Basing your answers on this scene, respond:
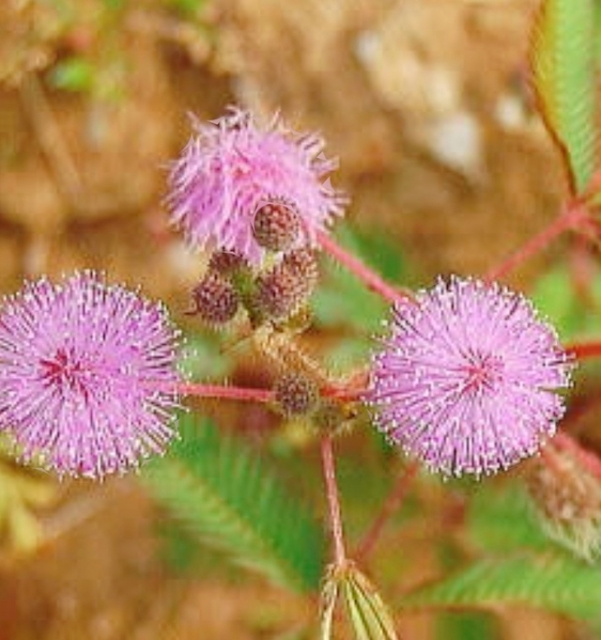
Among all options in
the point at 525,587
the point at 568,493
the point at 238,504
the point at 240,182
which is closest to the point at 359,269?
the point at 240,182

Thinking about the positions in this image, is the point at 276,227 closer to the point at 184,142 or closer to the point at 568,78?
the point at 568,78

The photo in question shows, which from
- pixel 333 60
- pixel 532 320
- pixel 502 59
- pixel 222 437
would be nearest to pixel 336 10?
pixel 333 60

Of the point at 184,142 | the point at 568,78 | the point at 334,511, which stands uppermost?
the point at 184,142

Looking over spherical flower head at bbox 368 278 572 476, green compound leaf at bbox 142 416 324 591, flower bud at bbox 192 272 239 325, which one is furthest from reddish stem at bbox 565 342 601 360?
green compound leaf at bbox 142 416 324 591

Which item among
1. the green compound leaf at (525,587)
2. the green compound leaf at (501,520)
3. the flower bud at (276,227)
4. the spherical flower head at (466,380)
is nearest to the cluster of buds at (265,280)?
the flower bud at (276,227)

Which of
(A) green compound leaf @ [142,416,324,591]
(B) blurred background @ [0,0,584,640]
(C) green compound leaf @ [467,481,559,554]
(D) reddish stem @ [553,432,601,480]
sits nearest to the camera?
(D) reddish stem @ [553,432,601,480]

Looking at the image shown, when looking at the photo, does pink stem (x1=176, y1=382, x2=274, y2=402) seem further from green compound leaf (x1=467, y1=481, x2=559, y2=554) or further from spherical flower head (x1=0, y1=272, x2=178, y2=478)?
green compound leaf (x1=467, y1=481, x2=559, y2=554)

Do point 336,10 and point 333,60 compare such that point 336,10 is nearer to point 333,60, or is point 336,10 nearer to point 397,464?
point 333,60
